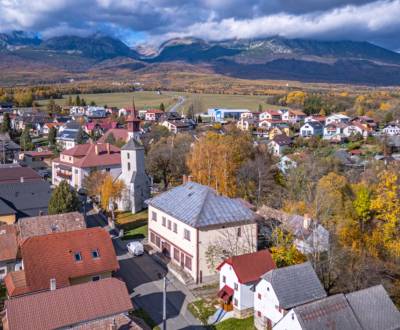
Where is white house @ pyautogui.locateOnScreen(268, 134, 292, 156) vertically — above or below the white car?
above

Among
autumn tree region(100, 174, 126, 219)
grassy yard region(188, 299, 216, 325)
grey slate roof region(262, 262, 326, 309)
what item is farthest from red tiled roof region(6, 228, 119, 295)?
autumn tree region(100, 174, 126, 219)

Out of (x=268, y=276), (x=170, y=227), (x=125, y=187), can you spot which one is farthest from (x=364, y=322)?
(x=125, y=187)

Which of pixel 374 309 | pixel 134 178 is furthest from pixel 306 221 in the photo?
pixel 134 178

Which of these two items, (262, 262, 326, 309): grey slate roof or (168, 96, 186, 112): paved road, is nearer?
(262, 262, 326, 309): grey slate roof

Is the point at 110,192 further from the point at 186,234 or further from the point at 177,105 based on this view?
the point at 177,105

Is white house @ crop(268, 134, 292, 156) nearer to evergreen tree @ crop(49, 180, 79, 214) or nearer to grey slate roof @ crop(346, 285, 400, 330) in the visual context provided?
evergreen tree @ crop(49, 180, 79, 214)

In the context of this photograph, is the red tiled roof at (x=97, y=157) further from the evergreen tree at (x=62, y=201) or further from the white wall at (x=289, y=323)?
the white wall at (x=289, y=323)

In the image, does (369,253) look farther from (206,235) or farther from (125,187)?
(125,187)
